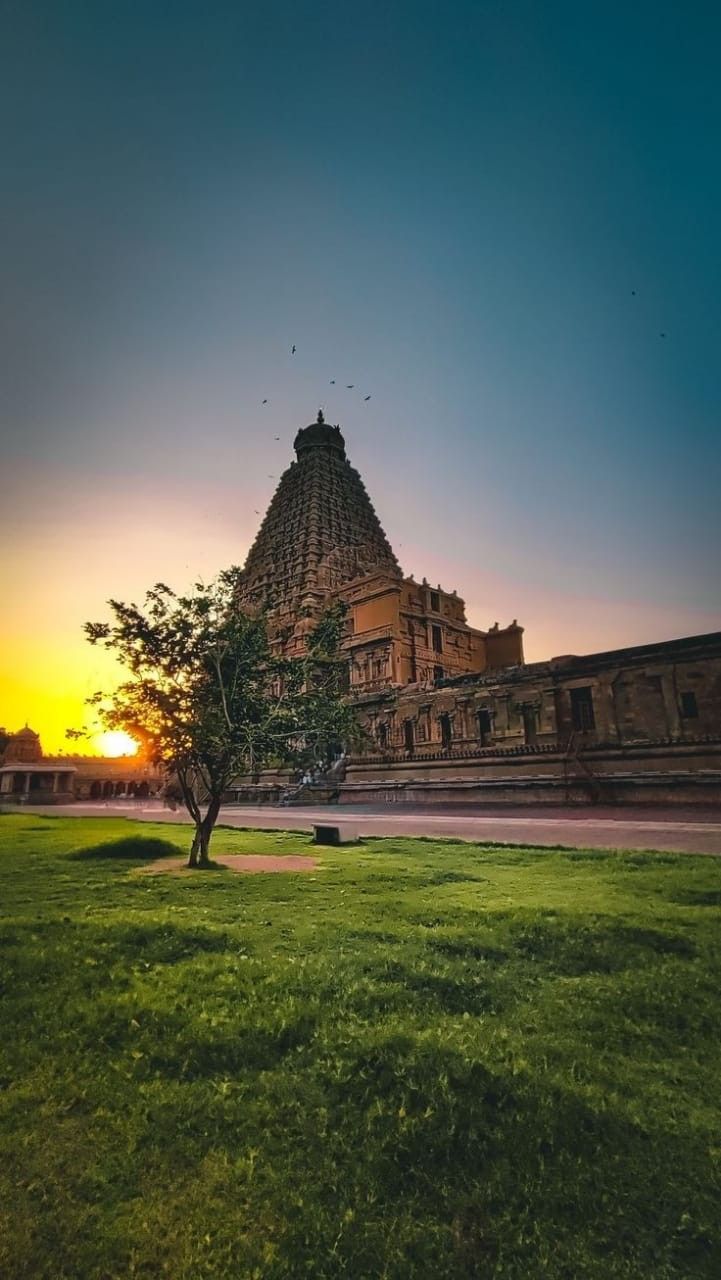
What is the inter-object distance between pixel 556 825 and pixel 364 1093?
55.8 ft

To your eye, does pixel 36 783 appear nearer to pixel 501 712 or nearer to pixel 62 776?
pixel 62 776

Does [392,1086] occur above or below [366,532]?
below

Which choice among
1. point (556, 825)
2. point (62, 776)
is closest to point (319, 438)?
point (62, 776)

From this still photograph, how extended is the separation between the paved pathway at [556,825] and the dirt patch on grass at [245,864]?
540 cm

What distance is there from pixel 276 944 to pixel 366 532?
67.3 meters

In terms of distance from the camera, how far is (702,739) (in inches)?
923

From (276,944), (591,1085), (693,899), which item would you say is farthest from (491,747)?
(591,1085)

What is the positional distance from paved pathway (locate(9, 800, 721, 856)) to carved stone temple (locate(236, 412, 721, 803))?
1.23m

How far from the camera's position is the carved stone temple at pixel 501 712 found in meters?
24.2

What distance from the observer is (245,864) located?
13.4 metres

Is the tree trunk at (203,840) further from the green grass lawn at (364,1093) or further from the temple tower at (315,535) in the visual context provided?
the temple tower at (315,535)

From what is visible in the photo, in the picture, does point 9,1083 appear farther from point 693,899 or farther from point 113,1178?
point 693,899

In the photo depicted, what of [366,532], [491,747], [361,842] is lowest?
[361,842]

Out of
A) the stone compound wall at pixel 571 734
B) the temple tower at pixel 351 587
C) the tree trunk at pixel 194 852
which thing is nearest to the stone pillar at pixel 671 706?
the stone compound wall at pixel 571 734
